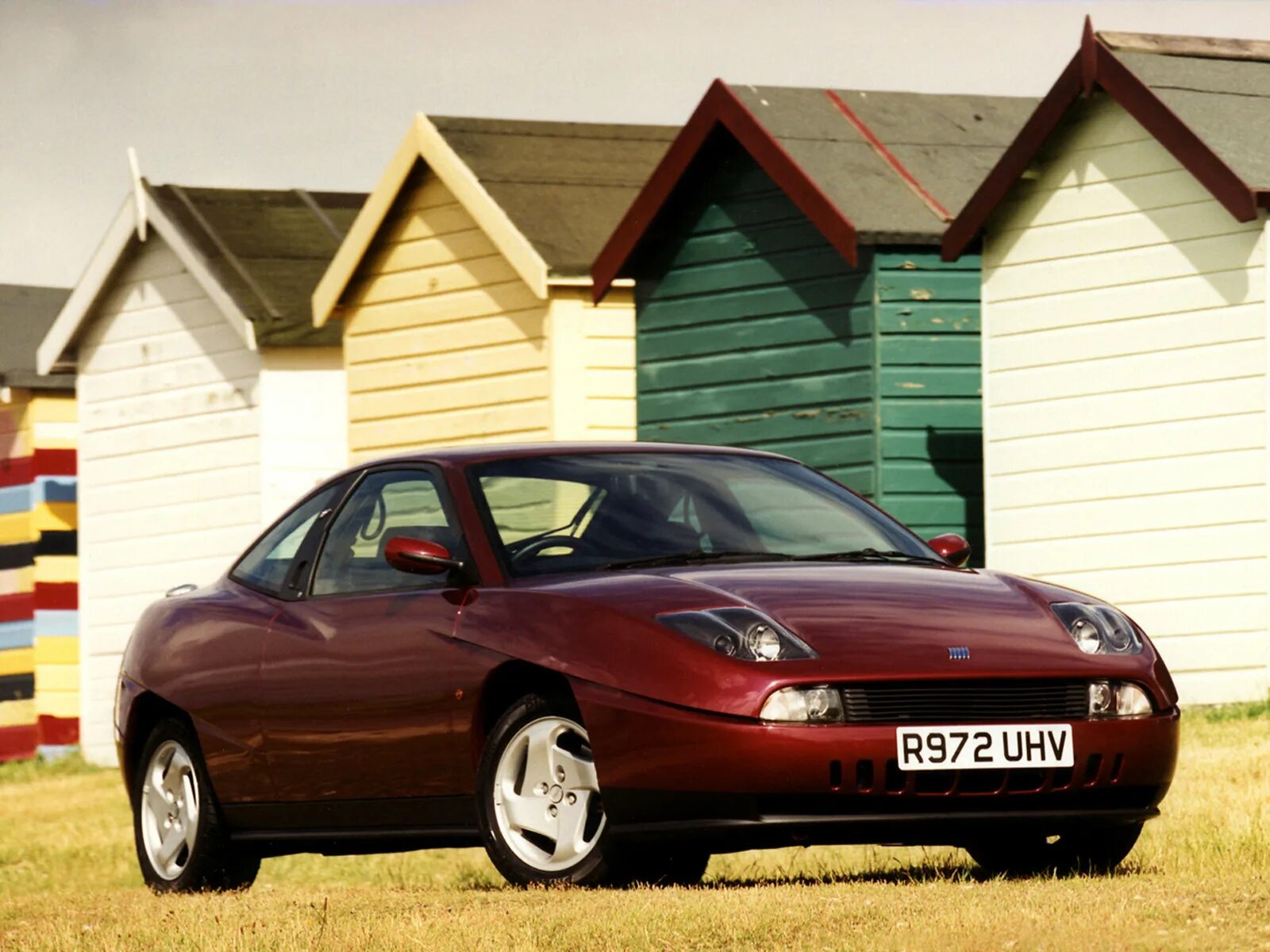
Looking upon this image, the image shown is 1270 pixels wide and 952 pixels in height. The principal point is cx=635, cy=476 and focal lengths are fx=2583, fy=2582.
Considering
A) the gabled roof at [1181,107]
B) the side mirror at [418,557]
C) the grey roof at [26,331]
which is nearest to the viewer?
the side mirror at [418,557]

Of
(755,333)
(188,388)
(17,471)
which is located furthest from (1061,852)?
(17,471)

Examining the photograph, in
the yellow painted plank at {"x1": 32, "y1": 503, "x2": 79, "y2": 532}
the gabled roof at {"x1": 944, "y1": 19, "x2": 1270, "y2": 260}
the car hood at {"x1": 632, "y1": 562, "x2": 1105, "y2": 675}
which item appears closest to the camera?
the car hood at {"x1": 632, "y1": 562, "x2": 1105, "y2": 675}

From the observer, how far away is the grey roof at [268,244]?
2300 centimetres

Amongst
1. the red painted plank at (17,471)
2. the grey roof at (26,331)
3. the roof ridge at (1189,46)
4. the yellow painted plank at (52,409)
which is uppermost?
the roof ridge at (1189,46)

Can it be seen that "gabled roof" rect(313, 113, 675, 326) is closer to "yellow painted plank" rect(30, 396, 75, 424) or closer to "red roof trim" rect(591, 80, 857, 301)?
"red roof trim" rect(591, 80, 857, 301)

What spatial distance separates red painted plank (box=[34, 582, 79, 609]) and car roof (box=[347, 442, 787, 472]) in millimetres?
17228

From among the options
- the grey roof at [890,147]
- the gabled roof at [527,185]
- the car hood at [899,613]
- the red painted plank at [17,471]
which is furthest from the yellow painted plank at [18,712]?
the car hood at [899,613]

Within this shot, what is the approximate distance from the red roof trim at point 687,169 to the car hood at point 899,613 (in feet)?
33.3

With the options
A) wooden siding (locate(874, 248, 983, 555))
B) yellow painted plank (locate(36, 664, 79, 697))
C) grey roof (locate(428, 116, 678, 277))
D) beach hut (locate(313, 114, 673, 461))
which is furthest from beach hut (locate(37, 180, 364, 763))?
wooden siding (locate(874, 248, 983, 555))

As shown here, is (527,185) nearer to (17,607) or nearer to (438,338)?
(438,338)

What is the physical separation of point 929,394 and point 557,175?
→ 14.3 feet

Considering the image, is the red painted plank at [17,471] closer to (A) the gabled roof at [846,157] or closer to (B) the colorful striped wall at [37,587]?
(B) the colorful striped wall at [37,587]

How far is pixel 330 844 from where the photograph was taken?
29.0ft

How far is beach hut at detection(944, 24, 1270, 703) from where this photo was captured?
16.0 m
